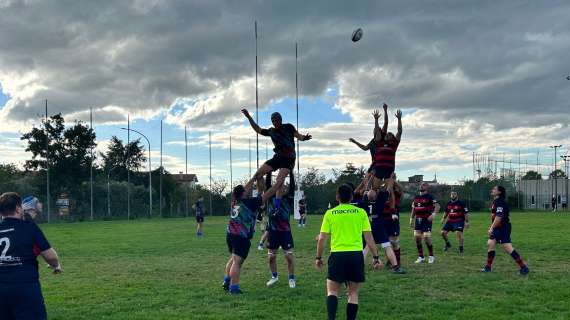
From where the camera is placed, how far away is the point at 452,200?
20.0 metres

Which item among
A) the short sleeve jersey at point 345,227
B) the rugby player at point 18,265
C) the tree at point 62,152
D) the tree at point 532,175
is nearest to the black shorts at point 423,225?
the short sleeve jersey at point 345,227

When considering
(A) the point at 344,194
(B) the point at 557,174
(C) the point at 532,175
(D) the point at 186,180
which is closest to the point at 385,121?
(A) the point at 344,194

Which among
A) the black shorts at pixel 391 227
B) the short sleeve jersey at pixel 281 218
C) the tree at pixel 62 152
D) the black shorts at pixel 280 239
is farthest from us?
the tree at pixel 62 152

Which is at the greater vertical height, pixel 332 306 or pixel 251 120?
pixel 251 120

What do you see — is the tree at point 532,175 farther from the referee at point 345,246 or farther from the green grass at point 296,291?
the referee at point 345,246

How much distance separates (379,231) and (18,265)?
9.14 meters

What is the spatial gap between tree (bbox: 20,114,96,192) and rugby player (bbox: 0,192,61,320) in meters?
66.9

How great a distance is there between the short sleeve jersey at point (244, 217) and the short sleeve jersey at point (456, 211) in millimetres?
10700

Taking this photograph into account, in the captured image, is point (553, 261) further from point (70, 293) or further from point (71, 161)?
point (71, 161)

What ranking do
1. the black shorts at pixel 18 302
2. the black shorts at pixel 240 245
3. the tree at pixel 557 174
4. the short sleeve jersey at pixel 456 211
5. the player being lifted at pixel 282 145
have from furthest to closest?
the tree at pixel 557 174 < the short sleeve jersey at pixel 456 211 < the player being lifted at pixel 282 145 < the black shorts at pixel 240 245 < the black shorts at pixel 18 302

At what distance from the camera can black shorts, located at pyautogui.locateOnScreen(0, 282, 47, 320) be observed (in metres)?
6.04

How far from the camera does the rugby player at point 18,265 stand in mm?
6062

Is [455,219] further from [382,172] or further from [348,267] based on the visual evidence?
[348,267]

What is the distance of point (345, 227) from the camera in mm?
7855
